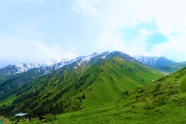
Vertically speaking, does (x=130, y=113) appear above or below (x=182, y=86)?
below

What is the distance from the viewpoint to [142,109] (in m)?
65.7

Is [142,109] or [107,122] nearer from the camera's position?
[107,122]

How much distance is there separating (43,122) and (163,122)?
40217 millimetres

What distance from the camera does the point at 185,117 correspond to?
50875 millimetres

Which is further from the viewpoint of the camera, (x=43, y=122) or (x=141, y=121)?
(x=43, y=122)

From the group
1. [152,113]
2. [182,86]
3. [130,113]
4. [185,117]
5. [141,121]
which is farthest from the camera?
[182,86]

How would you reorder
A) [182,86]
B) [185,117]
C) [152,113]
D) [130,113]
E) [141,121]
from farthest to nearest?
[182,86] → [130,113] → [152,113] → [141,121] → [185,117]

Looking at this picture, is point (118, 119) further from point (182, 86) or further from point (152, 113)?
point (182, 86)

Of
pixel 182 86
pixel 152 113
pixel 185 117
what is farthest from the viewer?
pixel 182 86

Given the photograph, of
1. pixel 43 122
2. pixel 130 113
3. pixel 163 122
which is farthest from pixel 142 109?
pixel 43 122

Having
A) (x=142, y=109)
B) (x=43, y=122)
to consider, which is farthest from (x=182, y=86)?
(x=43, y=122)

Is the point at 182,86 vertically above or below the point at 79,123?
above

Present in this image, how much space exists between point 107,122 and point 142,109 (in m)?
10.8

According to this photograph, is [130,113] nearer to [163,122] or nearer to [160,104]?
[160,104]
